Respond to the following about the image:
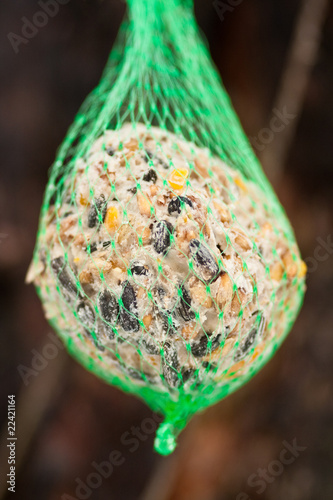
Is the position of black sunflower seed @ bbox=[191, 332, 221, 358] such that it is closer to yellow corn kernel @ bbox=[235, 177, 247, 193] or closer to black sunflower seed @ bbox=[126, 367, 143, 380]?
black sunflower seed @ bbox=[126, 367, 143, 380]

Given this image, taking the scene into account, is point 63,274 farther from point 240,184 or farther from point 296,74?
point 296,74

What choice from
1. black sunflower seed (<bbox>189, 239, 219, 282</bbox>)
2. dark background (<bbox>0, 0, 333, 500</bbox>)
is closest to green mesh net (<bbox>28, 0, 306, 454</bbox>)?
black sunflower seed (<bbox>189, 239, 219, 282</bbox>)

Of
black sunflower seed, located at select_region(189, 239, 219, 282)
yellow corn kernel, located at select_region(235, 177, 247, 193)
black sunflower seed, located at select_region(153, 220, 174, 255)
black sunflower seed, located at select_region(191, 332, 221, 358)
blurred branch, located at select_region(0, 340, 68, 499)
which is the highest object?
yellow corn kernel, located at select_region(235, 177, 247, 193)

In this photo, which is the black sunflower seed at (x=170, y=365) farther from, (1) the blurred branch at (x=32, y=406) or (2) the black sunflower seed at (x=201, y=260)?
(1) the blurred branch at (x=32, y=406)

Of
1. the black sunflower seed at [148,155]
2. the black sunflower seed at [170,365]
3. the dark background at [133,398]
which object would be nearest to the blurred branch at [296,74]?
the dark background at [133,398]

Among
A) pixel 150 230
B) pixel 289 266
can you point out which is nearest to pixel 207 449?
pixel 289 266

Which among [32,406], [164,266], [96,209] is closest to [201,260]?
[164,266]

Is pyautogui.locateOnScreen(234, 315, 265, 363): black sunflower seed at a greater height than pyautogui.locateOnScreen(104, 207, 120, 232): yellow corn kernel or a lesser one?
lesser

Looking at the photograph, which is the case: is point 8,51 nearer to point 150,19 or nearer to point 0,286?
point 150,19
